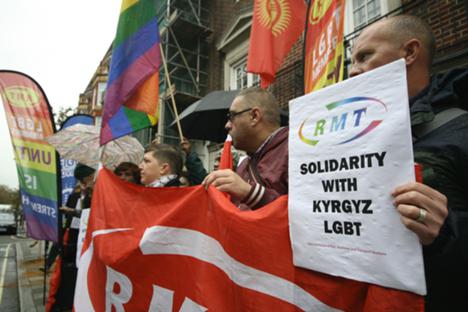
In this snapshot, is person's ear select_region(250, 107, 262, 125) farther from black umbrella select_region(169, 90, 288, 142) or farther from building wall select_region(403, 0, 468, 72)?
building wall select_region(403, 0, 468, 72)

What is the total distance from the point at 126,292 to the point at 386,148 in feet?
5.62

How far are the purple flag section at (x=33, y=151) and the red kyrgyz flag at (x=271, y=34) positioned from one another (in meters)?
3.22

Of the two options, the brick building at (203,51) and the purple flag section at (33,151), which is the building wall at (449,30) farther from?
the purple flag section at (33,151)

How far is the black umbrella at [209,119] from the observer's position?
4857mm

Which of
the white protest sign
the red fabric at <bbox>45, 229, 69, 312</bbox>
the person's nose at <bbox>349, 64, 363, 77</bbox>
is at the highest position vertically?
the person's nose at <bbox>349, 64, 363, 77</bbox>

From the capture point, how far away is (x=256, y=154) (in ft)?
5.94

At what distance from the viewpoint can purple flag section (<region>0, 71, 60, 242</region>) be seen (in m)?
4.16

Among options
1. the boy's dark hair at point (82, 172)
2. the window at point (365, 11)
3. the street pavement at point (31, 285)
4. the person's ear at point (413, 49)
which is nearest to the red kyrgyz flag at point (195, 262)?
the person's ear at point (413, 49)

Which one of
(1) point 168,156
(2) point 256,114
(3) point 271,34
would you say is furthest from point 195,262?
(3) point 271,34

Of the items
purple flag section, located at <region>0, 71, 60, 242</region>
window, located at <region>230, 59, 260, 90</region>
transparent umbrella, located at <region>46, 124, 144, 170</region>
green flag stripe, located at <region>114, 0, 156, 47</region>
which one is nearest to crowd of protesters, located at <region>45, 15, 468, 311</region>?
green flag stripe, located at <region>114, 0, 156, 47</region>

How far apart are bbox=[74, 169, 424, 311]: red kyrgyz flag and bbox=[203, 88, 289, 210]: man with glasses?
0.10 m

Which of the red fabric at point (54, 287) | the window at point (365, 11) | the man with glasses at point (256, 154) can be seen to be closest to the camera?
the man with glasses at point (256, 154)

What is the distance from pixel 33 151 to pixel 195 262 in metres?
4.09

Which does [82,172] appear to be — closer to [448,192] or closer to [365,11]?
[448,192]
